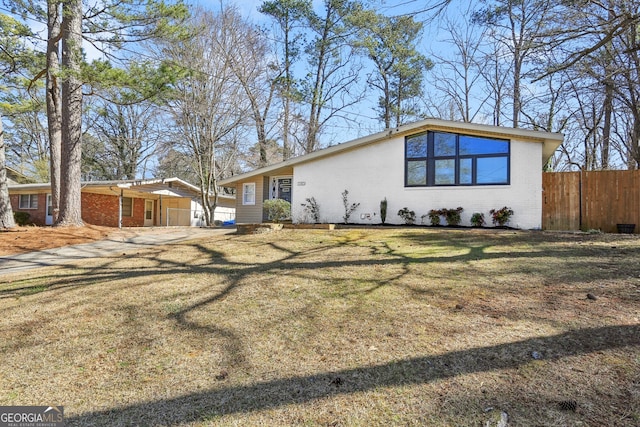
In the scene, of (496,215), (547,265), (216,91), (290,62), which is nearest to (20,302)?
(547,265)

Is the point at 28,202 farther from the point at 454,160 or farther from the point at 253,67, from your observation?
the point at 454,160

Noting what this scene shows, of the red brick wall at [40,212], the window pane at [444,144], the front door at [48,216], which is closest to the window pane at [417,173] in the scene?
the window pane at [444,144]

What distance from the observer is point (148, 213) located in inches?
920

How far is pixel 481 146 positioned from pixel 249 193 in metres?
10.0

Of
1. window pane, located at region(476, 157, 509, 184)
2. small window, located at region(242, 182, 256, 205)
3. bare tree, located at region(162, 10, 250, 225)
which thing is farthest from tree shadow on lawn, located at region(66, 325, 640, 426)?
bare tree, located at region(162, 10, 250, 225)

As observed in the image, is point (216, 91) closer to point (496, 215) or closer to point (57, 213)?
point (57, 213)

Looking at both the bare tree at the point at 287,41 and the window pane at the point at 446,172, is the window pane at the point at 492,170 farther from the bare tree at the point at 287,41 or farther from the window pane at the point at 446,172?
the bare tree at the point at 287,41

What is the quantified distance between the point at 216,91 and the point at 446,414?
18.0m

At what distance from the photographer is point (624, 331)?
2.73 m

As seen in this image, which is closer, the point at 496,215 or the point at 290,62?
the point at 496,215

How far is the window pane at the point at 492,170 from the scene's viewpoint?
33.5 ft

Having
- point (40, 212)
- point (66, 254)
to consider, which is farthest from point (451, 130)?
point (40, 212)

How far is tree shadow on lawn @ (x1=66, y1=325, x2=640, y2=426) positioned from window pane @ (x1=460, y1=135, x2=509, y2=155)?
28.1 ft

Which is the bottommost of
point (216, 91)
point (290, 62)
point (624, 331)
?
point (624, 331)
